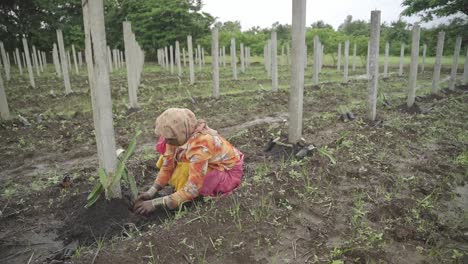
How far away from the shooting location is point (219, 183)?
317cm

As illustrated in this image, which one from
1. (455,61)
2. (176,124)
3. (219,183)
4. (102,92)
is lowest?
(219,183)

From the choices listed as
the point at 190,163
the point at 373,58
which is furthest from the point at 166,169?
the point at 373,58

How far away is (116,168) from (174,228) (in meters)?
0.80

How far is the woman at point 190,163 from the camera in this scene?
2.92 metres

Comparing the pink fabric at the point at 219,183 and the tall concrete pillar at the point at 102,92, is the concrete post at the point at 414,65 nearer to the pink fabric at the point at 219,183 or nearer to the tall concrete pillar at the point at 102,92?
the pink fabric at the point at 219,183

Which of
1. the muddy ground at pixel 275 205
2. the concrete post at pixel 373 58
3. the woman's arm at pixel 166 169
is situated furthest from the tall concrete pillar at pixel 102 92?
the concrete post at pixel 373 58

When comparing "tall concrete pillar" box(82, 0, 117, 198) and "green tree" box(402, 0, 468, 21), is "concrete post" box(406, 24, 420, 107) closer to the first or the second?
"tall concrete pillar" box(82, 0, 117, 198)

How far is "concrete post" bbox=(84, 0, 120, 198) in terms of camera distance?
8.48ft

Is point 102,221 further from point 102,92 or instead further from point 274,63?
point 274,63

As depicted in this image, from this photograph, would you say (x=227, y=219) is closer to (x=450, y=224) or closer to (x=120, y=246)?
(x=120, y=246)

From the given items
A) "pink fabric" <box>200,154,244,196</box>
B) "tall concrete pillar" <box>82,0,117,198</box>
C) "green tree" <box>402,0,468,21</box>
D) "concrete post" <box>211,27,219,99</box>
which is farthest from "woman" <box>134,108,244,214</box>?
"green tree" <box>402,0,468,21</box>

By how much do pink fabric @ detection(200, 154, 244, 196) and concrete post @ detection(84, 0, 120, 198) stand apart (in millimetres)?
786

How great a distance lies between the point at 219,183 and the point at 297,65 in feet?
5.97

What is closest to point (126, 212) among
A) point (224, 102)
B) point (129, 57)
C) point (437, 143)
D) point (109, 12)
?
point (437, 143)
